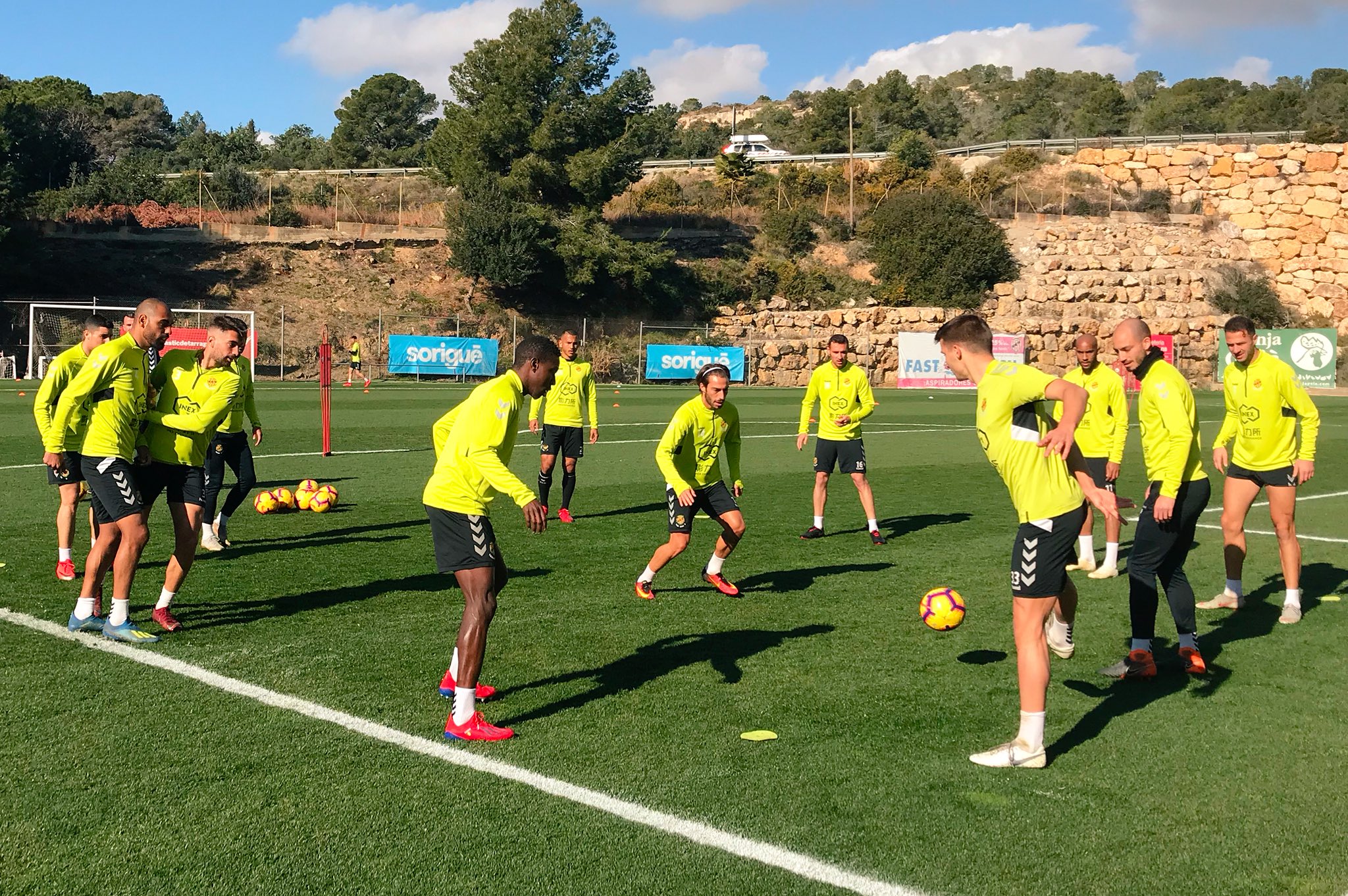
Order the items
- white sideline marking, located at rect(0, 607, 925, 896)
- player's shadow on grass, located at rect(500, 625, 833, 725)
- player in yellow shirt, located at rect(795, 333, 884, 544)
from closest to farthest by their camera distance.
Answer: white sideline marking, located at rect(0, 607, 925, 896) → player's shadow on grass, located at rect(500, 625, 833, 725) → player in yellow shirt, located at rect(795, 333, 884, 544)

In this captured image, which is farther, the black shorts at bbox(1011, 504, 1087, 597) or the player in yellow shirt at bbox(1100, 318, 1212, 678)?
the player in yellow shirt at bbox(1100, 318, 1212, 678)

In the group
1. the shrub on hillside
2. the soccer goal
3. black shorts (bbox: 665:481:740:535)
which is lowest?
black shorts (bbox: 665:481:740:535)

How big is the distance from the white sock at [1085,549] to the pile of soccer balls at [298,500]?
8139 mm

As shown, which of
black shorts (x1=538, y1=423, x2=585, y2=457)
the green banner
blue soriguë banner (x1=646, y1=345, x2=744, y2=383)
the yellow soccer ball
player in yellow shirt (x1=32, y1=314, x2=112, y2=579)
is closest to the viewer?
the yellow soccer ball

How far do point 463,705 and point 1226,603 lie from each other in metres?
6.65

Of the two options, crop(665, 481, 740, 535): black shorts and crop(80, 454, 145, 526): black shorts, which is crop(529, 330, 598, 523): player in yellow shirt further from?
crop(80, 454, 145, 526): black shorts

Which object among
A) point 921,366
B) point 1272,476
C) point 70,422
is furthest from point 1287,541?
point 921,366

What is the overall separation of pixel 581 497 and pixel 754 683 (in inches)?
342

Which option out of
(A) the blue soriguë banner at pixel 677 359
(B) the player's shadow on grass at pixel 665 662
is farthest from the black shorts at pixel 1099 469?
(A) the blue soriguë banner at pixel 677 359

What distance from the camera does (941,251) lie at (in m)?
60.5

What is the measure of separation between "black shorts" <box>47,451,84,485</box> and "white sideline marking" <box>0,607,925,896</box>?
4.18 feet

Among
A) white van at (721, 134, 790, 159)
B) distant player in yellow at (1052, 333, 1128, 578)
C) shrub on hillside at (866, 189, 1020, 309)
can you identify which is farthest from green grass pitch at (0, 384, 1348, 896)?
white van at (721, 134, 790, 159)

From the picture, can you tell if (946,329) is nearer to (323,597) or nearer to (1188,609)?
(1188,609)

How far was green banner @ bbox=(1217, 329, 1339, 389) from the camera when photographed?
1805 inches
